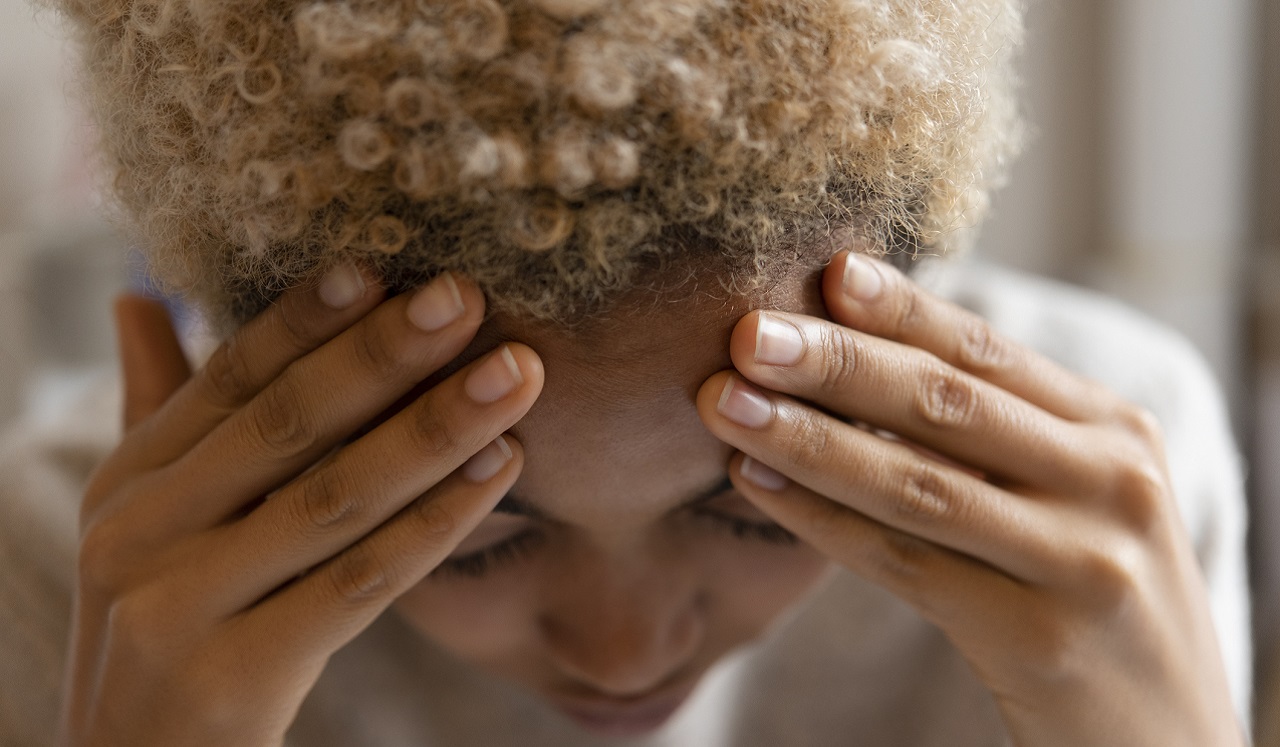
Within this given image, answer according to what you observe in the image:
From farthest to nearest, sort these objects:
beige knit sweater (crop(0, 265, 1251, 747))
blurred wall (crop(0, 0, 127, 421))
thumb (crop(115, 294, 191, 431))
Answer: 1. blurred wall (crop(0, 0, 127, 421))
2. beige knit sweater (crop(0, 265, 1251, 747))
3. thumb (crop(115, 294, 191, 431))

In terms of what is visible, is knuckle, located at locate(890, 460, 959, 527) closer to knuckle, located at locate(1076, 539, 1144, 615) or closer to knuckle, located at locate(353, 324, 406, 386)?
knuckle, located at locate(1076, 539, 1144, 615)

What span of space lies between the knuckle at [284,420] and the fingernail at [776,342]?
0.24m

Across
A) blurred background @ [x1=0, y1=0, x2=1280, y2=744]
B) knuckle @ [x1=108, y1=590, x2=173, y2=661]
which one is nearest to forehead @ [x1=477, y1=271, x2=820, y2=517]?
knuckle @ [x1=108, y1=590, x2=173, y2=661]

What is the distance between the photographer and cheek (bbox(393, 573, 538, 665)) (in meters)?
0.67

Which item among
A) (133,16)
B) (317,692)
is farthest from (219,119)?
(317,692)

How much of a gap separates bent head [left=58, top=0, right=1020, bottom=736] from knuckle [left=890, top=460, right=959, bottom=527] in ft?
0.35

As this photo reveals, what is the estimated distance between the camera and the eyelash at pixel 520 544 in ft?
2.13

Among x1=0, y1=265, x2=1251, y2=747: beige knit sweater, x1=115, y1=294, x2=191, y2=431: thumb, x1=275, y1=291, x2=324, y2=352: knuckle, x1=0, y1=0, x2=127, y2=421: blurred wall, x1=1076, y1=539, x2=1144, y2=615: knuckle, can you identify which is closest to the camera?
x1=275, y1=291, x2=324, y2=352: knuckle

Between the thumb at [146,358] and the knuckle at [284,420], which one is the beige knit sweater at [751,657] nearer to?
the thumb at [146,358]

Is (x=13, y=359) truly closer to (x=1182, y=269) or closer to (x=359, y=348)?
(x=359, y=348)

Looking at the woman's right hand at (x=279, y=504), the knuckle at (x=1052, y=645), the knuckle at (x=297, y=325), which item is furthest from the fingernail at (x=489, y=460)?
the knuckle at (x=1052, y=645)

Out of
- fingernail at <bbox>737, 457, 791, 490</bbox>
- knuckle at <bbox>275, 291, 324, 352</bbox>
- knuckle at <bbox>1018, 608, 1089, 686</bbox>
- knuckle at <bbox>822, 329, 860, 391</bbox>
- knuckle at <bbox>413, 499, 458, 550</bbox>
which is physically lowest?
knuckle at <bbox>1018, 608, 1089, 686</bbox>

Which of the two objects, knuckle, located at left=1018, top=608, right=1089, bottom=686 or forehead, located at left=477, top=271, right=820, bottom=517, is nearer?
forehead, located at left=477, top=271, right=820, bottom=517

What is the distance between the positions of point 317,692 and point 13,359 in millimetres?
955
